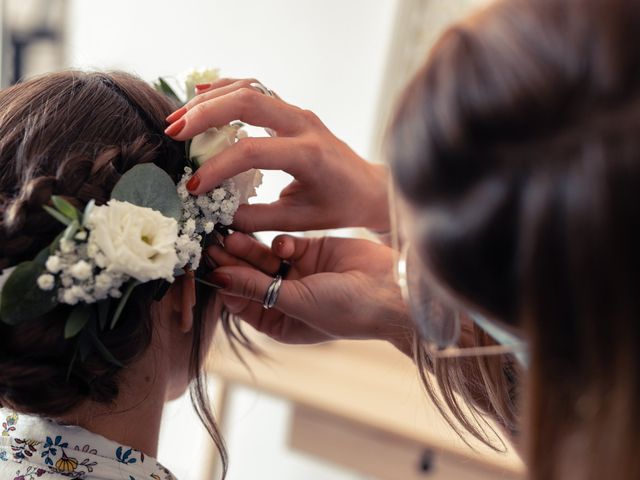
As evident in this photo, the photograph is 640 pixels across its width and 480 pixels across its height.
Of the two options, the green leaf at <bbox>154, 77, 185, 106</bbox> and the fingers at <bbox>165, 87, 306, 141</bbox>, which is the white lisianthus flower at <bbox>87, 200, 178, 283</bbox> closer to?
the fingers at <bbox>165, 87, 306, 141</bbox>

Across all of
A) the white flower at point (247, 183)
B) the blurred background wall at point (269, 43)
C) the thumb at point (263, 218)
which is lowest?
the thumb at point (263, 218)

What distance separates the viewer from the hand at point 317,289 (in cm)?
101

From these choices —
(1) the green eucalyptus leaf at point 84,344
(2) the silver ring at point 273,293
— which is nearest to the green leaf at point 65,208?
(1) the green eucalyptus leaf at point 84,344

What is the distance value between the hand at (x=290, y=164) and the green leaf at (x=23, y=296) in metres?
0.20

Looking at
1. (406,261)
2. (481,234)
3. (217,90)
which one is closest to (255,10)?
(217,90)

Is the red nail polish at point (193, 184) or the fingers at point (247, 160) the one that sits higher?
the fingers at point (247, 160)

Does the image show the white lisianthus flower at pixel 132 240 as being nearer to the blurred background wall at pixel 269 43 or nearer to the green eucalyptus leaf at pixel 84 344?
the green eucalyptus leaf at pixel 84 344

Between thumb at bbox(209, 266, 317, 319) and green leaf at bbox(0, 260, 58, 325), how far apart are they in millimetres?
267

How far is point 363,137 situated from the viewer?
2.22m

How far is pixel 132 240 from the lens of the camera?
0.76m

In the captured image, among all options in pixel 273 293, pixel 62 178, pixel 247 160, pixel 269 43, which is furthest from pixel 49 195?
pixel 269 43

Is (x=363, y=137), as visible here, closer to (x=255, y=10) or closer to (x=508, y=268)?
(x=255, y=10)

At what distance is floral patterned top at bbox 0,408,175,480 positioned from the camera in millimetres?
878

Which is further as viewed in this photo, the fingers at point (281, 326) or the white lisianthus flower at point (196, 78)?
the fingers at point (281, 326)
